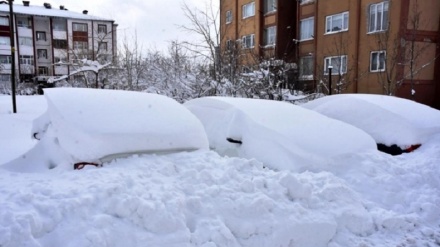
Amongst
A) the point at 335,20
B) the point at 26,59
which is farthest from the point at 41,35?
the point at 335,20

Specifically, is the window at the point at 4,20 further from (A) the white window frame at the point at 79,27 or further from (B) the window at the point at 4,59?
(A) the white window frame at the point at 79,27

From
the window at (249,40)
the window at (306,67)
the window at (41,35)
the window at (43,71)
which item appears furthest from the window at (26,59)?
the window at (306,67)

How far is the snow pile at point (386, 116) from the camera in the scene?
20.6ft

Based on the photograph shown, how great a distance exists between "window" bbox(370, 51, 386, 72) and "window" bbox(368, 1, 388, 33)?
4.09 ft

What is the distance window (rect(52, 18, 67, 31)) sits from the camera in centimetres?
4562

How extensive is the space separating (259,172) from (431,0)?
19.7 m

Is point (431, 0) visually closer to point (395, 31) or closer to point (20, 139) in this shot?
point (395, 31)

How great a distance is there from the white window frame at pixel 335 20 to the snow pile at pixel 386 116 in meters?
15.7

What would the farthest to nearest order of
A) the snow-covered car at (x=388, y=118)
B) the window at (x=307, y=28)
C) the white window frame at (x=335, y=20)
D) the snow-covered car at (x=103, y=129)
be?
the window at (x=307, y=28) → the white window frame at (x=335, y=20) → the snow-covered car at (x=388, y=118) → the snow-covered car at (x=103, y=129)

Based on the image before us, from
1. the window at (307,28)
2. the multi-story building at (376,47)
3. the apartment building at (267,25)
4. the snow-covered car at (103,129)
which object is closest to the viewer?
the snow-covered car at (103,129)

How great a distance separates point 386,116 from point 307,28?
19534mm

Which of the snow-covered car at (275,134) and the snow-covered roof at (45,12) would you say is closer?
the snow-covered car at (275,134)

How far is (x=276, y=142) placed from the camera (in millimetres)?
4941

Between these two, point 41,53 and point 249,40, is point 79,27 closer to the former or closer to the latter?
point 41,53
